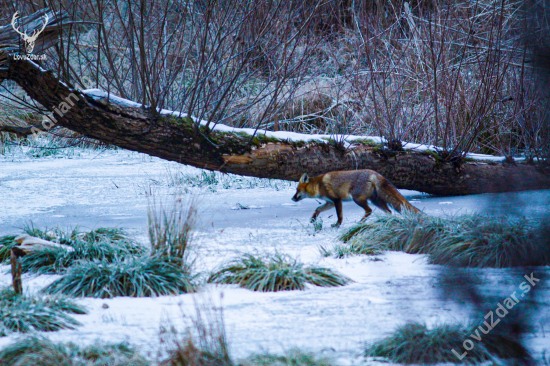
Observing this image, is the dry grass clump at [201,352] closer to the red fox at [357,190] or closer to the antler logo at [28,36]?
the red fox at [357,190]

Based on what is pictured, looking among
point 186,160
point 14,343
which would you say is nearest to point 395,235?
point 186,160

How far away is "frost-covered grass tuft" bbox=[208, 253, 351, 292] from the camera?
4.50 meters

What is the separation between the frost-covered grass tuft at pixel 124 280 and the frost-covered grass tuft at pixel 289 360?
5.02 feet

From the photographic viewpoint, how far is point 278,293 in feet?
14.4

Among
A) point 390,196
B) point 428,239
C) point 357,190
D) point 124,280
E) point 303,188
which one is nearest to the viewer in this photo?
point 124,280

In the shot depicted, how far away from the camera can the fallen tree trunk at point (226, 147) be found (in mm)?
7273

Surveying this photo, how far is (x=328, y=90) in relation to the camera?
1552 centimetres

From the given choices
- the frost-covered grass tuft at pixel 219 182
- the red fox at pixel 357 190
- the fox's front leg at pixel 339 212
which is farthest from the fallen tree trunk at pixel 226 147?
the frost-covered grass tuft at pixel 219 182

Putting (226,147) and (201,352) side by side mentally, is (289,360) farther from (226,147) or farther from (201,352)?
(226,147)

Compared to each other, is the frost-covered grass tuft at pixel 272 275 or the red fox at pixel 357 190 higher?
the red fox at pixel 357 190

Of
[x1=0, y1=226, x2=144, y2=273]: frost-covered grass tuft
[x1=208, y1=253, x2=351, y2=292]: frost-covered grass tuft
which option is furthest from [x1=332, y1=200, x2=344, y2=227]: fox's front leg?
[x1=0, y1=226, x2=144, y2=273]: frost-covered grass tuft

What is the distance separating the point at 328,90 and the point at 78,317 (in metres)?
12.6

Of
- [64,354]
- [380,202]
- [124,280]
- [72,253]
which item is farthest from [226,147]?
[64,354]

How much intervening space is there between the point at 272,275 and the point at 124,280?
117 cm
